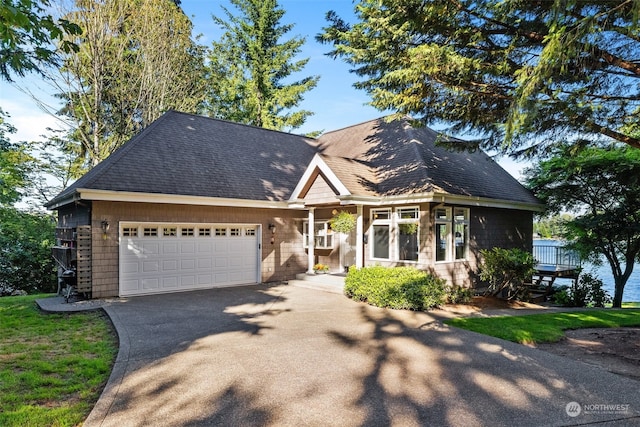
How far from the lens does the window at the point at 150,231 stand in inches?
415

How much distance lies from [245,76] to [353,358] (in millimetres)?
24211

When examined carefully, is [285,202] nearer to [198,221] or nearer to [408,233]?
[198,221]

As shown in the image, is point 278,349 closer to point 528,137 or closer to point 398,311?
point 398,311

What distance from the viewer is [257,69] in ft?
83.1

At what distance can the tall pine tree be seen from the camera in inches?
995

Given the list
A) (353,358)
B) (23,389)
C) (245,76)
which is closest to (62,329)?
(23,389)

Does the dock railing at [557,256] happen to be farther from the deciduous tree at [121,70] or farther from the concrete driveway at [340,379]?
the deciduous tree at [121,70]

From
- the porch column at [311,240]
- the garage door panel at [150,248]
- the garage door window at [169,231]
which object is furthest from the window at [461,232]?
the garage door panel at [150,248]

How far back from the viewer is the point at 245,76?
84.8ft

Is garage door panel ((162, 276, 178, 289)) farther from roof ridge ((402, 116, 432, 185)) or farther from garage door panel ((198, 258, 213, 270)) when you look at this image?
roof ridge ((402, 116, 432, 185))

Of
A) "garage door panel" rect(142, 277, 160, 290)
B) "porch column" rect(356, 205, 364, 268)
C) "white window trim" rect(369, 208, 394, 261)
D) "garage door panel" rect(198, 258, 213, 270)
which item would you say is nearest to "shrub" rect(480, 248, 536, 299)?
"white window trim" rect(369, 208, 394, 261)

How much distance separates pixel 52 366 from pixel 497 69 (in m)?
8.05

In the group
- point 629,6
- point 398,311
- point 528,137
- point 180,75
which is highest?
point 180,75

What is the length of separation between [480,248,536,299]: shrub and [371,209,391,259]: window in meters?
3.02
